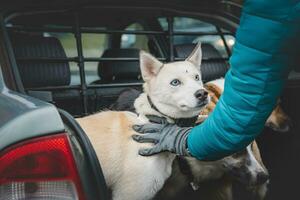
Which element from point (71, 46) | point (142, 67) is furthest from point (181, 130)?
point (71, 46)

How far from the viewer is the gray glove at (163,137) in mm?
2317

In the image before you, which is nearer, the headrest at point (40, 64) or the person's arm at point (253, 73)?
the person's arm at point (253, 73)

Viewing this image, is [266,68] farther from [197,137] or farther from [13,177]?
[13,177]

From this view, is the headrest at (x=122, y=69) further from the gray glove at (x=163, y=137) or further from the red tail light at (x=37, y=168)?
the red tail light at (x=37, y=168)

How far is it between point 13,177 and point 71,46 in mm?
2157

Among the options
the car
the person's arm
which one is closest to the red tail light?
the car

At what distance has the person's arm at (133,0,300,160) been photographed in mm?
1613

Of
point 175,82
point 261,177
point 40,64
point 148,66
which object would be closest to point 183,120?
point 175,82

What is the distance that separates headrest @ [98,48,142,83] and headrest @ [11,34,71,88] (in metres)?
0.53

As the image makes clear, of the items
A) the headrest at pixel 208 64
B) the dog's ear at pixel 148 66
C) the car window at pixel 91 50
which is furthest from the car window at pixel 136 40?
the dog's ear at pixel 148 66

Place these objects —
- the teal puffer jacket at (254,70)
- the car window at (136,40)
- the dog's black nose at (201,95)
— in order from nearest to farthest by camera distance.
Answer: the teal puffer jacket at (254,70), the dog's black nose at (201,95), the car window at (136,40)

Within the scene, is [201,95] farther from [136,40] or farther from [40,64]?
[136,40]

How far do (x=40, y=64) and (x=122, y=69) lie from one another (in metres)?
0.79

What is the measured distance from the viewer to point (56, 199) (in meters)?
1.78
